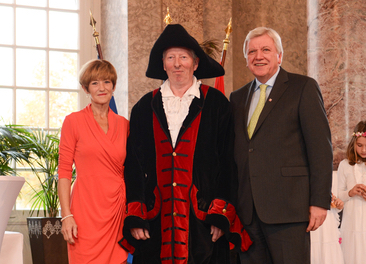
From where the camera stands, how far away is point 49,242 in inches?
153

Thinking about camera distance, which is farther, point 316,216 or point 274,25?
point 274,25

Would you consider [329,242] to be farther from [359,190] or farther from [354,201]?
[359,190]

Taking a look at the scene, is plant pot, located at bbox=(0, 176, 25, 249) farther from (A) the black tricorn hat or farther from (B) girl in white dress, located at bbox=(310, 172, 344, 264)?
(B) girl in white dress, located at bbox=(310, 172, 344, 264)

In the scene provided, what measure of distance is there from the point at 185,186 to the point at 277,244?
55 cm

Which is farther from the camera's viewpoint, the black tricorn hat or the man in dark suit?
the black tricorn hat

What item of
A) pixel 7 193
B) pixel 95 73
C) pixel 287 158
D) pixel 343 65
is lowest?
pixel 7 193

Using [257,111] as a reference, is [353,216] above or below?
below

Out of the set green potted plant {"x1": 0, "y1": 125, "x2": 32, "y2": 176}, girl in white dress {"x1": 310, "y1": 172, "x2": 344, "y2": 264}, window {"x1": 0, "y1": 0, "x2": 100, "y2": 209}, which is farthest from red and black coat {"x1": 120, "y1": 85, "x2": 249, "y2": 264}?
window {"x1": 0, "y1": 0, "x2": 100, "y2": 209}

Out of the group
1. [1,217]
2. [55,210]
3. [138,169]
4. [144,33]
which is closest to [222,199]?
[138,169]

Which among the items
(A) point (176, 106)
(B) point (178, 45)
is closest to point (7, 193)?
(A) point (176, 106)

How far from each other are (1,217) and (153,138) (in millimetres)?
833

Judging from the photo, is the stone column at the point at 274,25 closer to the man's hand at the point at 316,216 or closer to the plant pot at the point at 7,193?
the man's hand at the point at 316,216

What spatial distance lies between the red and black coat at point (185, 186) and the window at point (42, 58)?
3003 mm

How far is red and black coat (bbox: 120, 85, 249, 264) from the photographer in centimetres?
211
